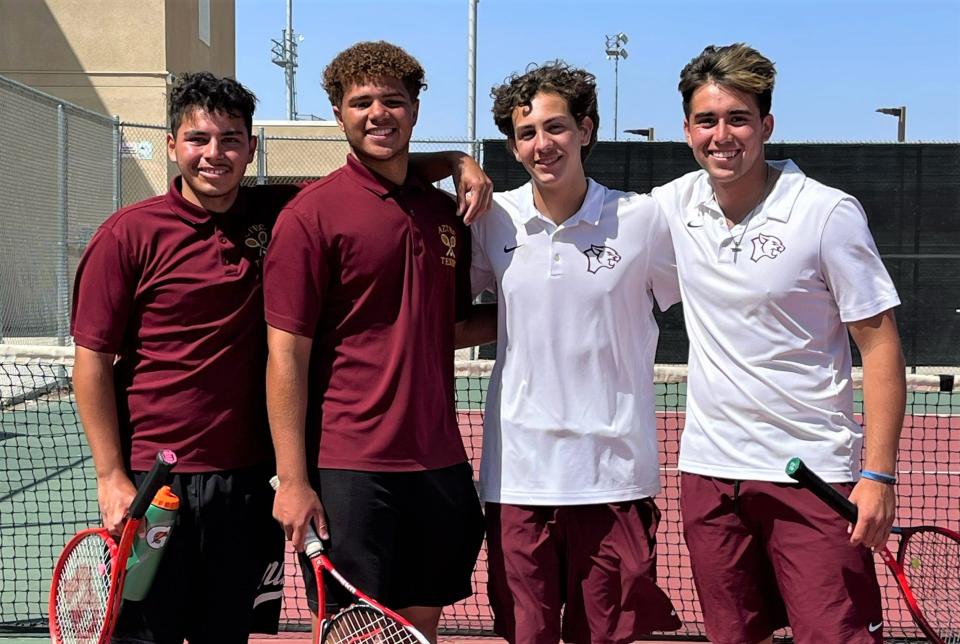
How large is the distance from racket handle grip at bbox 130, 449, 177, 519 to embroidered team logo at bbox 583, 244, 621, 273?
115cm

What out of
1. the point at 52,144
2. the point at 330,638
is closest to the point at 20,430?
the point at 52,144

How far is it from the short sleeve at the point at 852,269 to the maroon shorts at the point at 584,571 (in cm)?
75

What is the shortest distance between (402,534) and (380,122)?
105 centimetres

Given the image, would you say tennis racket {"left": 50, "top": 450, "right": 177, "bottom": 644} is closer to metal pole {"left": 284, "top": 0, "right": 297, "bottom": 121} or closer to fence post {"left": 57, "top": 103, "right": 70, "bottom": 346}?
fence post {"left": 57, "top": 103, "right": 70, "bottom": 346}

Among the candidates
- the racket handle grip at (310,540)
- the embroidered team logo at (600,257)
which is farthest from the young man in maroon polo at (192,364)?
the embroidered team logo at (600,257)

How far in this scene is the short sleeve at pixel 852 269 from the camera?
104 inches

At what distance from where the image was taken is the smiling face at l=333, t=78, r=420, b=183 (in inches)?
110

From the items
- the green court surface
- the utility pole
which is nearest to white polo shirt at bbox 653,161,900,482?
the green court surface

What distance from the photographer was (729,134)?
2752 millimetres

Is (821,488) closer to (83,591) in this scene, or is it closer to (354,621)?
(354,621)

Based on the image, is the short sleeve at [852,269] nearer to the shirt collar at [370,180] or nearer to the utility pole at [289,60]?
the shirt collar at [370,180]

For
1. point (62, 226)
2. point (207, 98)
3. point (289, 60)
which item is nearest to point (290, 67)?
point (289, 60)

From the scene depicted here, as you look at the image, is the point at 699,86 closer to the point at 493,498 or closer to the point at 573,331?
the point at 573,331

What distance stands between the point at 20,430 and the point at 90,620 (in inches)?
248
